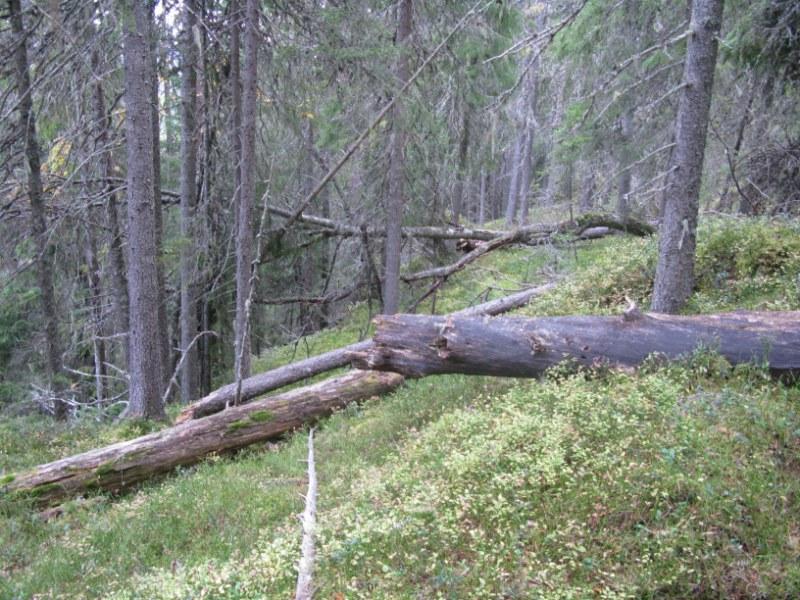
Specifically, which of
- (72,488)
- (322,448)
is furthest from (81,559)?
(322,448)

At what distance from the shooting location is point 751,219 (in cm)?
951

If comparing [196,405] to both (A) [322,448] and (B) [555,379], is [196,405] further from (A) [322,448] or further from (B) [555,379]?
(B) [555,379]

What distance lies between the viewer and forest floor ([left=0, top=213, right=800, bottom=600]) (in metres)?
4.11

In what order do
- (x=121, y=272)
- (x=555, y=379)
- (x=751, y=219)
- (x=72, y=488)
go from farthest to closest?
1. (x=121, y=272)
2. (x=751, y=219)
3. (x=72, y=488)
4. (x=555, y=379)

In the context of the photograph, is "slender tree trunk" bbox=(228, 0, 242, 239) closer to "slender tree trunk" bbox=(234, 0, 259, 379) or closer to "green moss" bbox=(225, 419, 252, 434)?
"slender tree trunk" bbox=(234, 0, 259, 379)

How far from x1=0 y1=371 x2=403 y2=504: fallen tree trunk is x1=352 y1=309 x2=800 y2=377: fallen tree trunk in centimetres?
234

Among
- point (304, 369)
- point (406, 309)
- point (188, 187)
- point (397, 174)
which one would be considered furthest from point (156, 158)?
point (406, 309)

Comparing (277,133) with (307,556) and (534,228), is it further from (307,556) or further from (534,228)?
(307,556)

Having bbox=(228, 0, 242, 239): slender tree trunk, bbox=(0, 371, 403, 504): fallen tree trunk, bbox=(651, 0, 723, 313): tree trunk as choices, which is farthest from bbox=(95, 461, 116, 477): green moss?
bbox=(651, 0, 723, 313): tree trunk

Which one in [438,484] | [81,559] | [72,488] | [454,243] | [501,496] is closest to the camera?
[501,496]

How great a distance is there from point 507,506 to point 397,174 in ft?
26.1

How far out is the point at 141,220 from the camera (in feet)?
30.0

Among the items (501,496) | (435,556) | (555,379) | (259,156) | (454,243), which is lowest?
(435,556)

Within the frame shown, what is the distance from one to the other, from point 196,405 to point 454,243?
893cm
